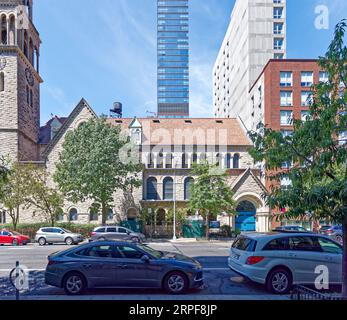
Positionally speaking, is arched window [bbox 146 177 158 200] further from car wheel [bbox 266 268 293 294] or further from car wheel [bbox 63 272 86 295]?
car wheel [bbox 266 268 293 294]

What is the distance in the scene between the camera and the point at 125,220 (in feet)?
106

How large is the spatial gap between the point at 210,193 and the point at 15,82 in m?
27.6

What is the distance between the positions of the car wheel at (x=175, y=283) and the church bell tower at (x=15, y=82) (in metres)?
31.4

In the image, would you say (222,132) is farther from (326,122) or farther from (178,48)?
(178,48)

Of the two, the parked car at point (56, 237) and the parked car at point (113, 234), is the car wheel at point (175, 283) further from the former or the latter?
the parked car at point (56, 237)

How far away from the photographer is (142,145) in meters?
37.7

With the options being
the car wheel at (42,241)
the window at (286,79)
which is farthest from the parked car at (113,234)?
the window at (286,79)

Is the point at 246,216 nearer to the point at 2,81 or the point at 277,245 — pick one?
the point at 277,245

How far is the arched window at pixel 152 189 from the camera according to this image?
35.3 meters

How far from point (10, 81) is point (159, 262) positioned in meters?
35.2

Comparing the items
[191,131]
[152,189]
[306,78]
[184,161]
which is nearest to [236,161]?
[184,161]

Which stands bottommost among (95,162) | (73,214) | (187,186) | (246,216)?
(246,216)

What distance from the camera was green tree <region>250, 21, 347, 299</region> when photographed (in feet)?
18.8
